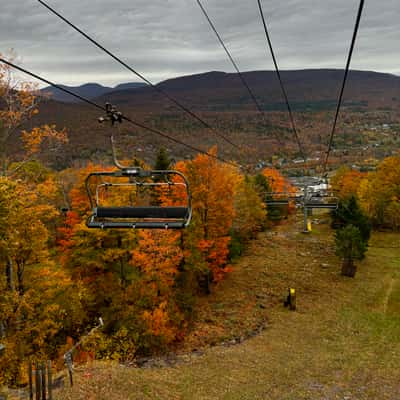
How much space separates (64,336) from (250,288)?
517 inches

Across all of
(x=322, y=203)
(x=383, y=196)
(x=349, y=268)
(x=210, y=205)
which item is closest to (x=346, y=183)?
(x=383, y=196)

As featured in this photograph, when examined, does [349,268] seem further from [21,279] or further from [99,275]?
[21,279]

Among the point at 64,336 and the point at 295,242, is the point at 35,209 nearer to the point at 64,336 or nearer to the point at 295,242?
the point at 64,336

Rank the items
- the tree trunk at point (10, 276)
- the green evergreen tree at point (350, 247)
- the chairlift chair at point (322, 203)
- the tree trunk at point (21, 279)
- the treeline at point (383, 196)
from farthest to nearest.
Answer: the treeline at point (383, 196) → the green evergreen tree at point (350, 247) → the chairlift chair at point (322, 203) → the tree trunk at point (21, 279) → the tree trunk at point (10, 276)

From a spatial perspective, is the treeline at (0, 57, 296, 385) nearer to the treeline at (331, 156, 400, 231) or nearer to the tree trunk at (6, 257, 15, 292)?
the tree trunk at (6, 257, 15, 292)

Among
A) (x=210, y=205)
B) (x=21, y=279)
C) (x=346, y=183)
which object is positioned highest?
(x=210, y=205)

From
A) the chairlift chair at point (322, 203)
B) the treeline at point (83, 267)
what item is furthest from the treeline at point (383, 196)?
the treeline at point (83, 267)

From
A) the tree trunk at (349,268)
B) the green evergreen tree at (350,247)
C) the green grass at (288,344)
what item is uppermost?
the green evergreen tree at (350,247)

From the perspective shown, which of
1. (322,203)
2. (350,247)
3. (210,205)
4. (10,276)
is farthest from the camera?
(350,247)

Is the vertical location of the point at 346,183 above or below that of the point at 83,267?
above

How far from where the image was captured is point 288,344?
19.0 m

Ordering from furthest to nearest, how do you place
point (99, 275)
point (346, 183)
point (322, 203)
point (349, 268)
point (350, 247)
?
point (346, 183), point (350, 247), point (349, 268), point (322, 203), point (99, 275)

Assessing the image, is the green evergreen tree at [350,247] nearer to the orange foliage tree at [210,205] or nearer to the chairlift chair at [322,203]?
the chairlift chair at [322,203]

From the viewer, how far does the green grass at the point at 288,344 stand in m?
14.1
